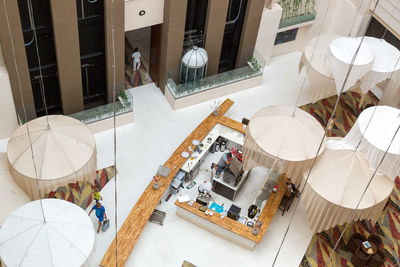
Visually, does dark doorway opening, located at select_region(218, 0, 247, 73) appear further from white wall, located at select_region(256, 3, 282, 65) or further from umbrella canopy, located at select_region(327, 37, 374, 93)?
umbrella canopy, located at select_region(327, 37, 374, 93)

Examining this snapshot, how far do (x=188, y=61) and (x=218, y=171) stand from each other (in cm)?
500

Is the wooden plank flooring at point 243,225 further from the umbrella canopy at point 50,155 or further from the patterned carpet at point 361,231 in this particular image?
the umbrella canopy at point 50,155

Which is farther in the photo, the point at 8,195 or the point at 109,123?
the point at 109,123

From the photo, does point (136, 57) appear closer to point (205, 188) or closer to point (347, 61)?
point (205, 188)

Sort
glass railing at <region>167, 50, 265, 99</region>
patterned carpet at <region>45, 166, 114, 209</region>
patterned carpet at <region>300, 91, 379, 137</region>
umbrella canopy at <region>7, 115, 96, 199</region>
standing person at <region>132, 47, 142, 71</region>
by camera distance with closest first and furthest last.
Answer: umbrella canopy at <region>7, 115, 96, 199</region>
patterned carpet at <region>45, 166, 114, 209</region>
glass railing at <region>167, 50, 265, 99</region>
standing person at <region>132, 47, 142, 71</region>
patterned carpet at <region>300, 91, 379, 137</region>

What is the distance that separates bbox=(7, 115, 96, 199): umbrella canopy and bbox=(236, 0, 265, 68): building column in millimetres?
9132

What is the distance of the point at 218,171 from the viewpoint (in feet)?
66.4

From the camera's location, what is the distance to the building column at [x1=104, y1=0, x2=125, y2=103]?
63.4 ft

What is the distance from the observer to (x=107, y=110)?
71.1ft

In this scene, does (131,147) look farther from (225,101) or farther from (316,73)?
(316,73)

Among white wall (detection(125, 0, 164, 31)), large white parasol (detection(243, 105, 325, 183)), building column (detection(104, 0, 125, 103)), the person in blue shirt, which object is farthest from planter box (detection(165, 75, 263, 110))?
the person in blue shirt

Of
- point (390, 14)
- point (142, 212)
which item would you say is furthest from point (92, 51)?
point (390, 14)

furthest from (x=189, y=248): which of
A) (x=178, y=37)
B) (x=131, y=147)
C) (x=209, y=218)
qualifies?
(x=178, y=37)

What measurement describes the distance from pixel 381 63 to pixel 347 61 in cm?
182
